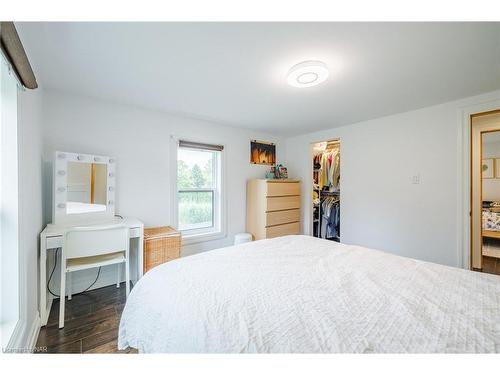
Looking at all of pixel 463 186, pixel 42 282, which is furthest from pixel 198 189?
pixel 463 186

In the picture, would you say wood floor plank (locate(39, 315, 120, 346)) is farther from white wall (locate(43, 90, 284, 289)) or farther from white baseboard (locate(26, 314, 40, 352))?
white wall (locate(43, 90, 284, 289))

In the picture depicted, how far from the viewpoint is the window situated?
9.93 ft

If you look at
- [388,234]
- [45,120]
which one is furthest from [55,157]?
[388,234]

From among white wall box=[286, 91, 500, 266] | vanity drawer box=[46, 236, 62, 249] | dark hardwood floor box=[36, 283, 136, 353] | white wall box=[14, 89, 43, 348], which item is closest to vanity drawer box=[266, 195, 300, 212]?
white wall box=[286, 91, 500, 266]

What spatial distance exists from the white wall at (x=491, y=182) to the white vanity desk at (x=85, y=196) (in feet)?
20.5

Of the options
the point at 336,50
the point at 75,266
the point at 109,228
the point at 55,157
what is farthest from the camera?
the point at 55,157

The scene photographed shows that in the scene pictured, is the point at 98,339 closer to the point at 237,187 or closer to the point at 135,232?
the point at 135,232

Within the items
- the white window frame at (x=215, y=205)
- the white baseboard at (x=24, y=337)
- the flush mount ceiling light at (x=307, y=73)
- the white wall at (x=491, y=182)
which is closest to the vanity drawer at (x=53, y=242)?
the white baseboard at (x=24, y=337)

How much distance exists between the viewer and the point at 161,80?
1924mm

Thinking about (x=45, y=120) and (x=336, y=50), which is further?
(x=45, y=120)

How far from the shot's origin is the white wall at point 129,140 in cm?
219

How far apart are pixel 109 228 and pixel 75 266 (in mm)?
370
